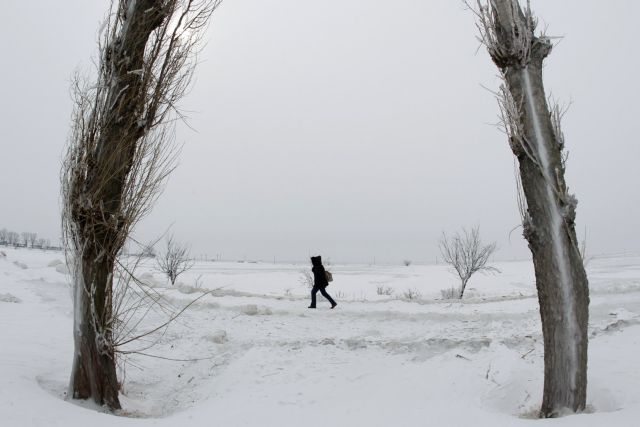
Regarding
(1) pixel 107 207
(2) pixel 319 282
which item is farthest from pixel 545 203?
(2) pixel 319 282

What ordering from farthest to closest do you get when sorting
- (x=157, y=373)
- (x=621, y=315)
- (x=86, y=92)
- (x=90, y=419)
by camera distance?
1. (x=621, y=315)
2. (x=157, y=373)
3. (x=86, y=92)
4. (x=90, y=419)

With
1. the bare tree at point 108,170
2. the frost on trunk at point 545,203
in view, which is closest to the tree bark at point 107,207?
the bare tree at point 108,170

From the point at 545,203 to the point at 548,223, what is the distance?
22 cm

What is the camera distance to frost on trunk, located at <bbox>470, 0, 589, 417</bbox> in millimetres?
4477

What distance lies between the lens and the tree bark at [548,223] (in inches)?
176

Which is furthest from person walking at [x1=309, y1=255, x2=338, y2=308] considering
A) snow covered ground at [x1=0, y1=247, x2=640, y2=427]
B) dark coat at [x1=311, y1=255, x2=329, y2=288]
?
snow covered ground at [x1=0, y1=247, x2=640, y2=427]

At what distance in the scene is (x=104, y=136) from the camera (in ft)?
16.1

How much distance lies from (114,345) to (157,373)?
2.17m

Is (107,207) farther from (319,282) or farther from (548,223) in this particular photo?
(319,282)

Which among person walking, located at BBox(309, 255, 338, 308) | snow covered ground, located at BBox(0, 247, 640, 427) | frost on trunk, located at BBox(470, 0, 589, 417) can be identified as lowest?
snow covered ground, located at BBox(0, 247, 640, 427)

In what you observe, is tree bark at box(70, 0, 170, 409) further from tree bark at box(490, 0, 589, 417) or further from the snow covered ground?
tree bark at box(490, 0, 589, 417)

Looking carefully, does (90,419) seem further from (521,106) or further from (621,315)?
(621,315)

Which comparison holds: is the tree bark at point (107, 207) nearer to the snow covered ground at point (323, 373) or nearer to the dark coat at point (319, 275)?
the snow covered ground at point (323, 373)

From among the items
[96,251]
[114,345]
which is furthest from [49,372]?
[96,251]
